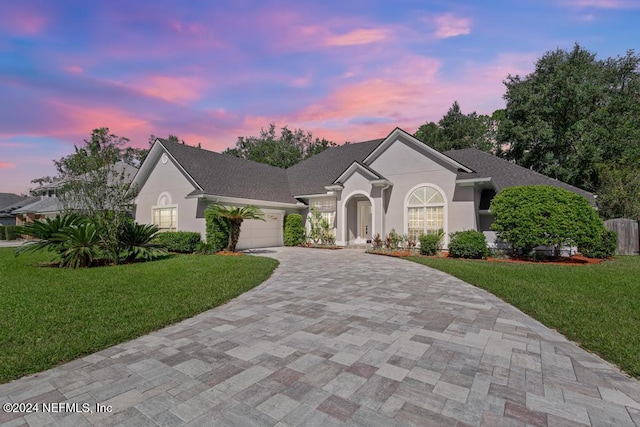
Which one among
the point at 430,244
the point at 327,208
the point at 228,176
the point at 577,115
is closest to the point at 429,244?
the point at 430,244

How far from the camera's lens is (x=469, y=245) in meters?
12.6

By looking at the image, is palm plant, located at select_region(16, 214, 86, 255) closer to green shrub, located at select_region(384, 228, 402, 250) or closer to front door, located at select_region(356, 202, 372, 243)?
green shrub, located at select_region(384, 228, 402, 250)

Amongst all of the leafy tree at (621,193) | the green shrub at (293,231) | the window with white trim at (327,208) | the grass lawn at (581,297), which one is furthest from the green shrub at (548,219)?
the green shrub at (293,231)

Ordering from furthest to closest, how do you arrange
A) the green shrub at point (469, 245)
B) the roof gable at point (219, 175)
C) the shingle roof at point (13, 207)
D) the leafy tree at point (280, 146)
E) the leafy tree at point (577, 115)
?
1. the leafy tree at point (280, 146)
2. the shingle roof at point (13, 207)
3. the leafy tree at point (577, 115)
4. the roof gable at point (219, 175)
5. the green shrub at point (469, 245)

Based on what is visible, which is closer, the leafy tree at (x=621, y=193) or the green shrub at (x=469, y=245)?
the green shrub at (x=469, y=245)

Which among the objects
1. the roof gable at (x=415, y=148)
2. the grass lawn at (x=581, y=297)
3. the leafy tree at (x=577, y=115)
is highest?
the leafy tree at (x=577, y=115)

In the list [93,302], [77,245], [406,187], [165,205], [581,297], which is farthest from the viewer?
[165,205]

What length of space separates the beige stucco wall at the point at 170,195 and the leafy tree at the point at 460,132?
27.2 m

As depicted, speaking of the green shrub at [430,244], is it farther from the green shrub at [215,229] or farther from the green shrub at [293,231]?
the green shrub at [215,229]

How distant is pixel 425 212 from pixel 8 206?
49742 mm

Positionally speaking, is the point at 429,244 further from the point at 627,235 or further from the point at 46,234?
the point at 46,234

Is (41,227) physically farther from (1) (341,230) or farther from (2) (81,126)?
(1) (341,230)

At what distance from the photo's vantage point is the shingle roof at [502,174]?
15086 mm

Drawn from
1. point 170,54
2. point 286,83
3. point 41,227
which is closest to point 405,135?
point 286,83
